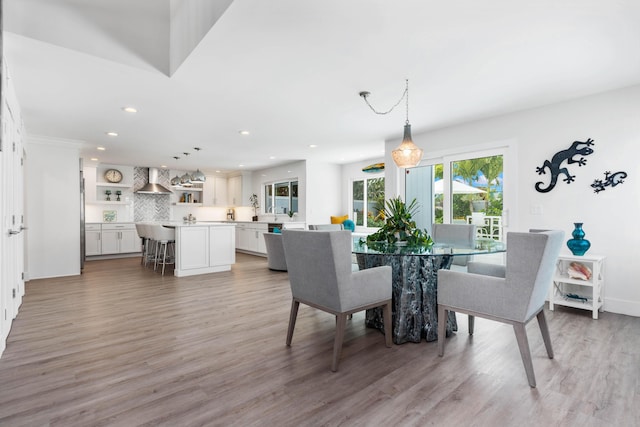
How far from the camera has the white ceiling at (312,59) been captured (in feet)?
6.98

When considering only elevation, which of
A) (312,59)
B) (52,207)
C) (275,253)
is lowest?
(275,253)

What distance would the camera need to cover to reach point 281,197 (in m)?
8.75

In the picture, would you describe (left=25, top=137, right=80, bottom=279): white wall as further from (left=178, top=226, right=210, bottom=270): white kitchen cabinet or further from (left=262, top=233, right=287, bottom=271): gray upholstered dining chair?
(left=262, top=233, right=287, bottom=271): gray upholstered dining chair

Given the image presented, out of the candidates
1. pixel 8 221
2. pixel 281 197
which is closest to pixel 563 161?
pixel 8 221

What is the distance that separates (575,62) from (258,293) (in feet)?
13.2

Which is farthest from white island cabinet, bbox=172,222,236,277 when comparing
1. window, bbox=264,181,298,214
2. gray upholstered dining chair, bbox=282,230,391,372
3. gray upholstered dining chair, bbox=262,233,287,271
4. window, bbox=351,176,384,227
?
gray upholstered dining chair, bbox=282,230,391,372

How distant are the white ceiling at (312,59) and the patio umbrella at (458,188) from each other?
887 mm

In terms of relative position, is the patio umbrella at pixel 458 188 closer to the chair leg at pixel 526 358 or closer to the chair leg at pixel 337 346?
the chair leg at pixel 526 358

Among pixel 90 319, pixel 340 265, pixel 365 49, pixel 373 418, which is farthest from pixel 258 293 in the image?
pixel 365 49

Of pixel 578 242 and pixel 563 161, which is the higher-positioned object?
pixel 563 161

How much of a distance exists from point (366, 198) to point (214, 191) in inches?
181

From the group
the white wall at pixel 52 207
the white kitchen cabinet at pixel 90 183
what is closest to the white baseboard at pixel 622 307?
the white wall at pixel 52 207

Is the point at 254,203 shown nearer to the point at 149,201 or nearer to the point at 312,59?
the point at 149,201

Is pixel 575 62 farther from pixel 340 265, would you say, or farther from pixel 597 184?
pixel 340 265
